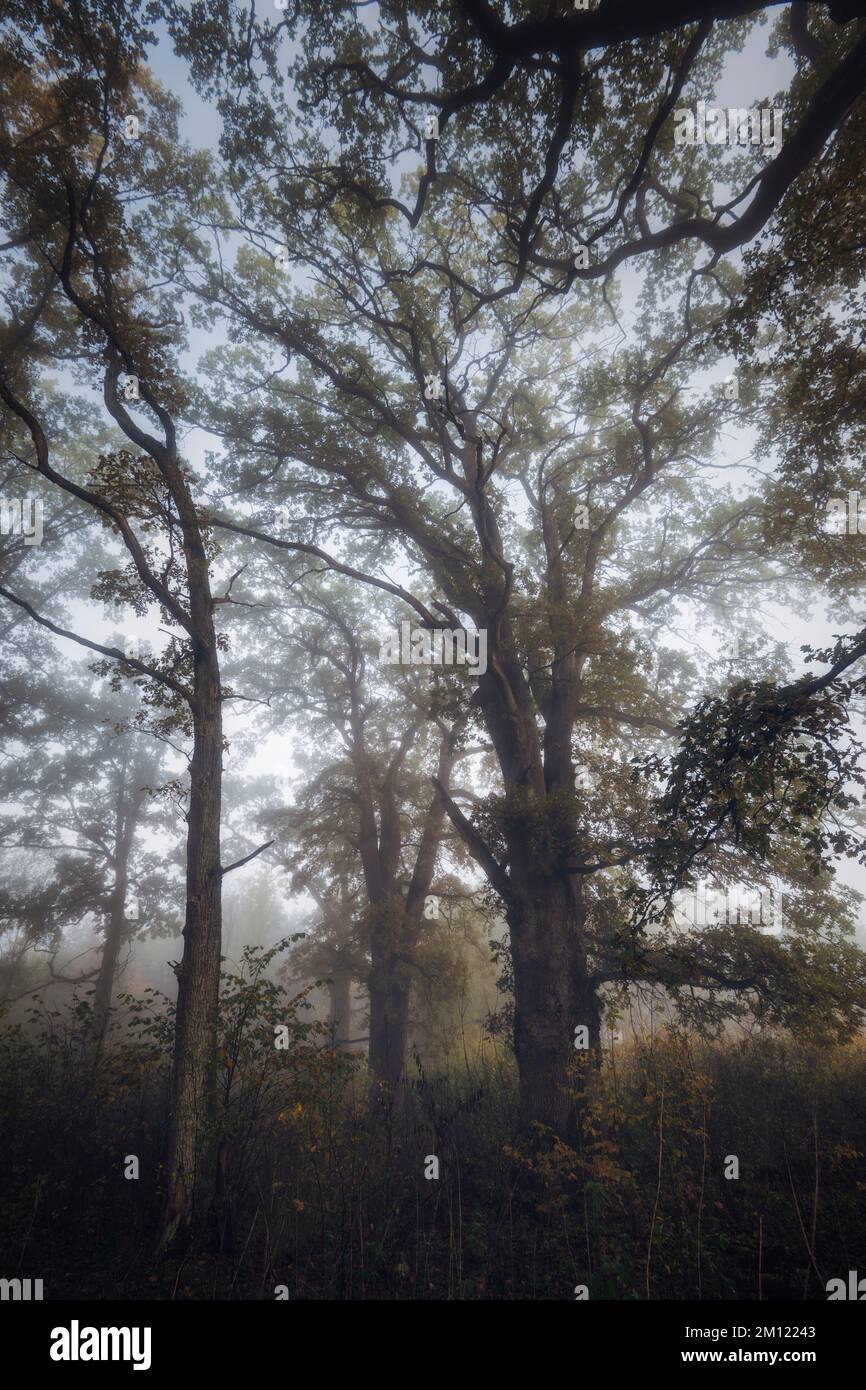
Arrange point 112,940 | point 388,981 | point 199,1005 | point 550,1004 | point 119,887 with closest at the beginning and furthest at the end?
1. point 199,1005
2. point 550,1004
3. point 388,981
4. point 112,940
5. point 119,887

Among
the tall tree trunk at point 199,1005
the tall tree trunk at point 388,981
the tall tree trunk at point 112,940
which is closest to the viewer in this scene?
the tall tree trunk at point 199,1005

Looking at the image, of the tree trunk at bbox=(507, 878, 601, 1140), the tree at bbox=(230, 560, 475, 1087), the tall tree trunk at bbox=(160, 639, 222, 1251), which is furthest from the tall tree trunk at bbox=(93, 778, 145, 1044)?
the tree trunk at bbox=(507, 878, 601, 1140)

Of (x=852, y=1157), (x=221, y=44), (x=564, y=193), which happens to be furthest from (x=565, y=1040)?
(x=221, y=44)

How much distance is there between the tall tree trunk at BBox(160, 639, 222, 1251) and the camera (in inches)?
221

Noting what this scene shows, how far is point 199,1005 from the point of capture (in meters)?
6.30

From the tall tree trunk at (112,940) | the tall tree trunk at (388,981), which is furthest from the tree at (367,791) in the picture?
the tall tree trunk at (112,940)

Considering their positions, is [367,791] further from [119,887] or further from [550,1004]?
[119,887]

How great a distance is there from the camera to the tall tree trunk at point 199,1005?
5625 mm

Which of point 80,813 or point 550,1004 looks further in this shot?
point 80,813

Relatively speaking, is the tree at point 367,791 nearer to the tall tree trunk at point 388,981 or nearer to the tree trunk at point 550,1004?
the tall tree trunk at point 388,981

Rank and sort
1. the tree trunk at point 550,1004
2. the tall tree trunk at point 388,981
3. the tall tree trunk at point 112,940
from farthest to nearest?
1. the tall tree trunk at point 112,940
2. the tall tree trunk at point 388,981
3. the tree trunk at point 550,1004

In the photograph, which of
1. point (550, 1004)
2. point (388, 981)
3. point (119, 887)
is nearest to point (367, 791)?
point (388, 981)
